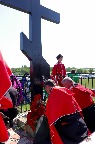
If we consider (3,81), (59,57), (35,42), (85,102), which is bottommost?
(85,102)

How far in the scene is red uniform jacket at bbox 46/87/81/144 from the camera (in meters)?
2.69

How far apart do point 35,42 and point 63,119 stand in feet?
7.57

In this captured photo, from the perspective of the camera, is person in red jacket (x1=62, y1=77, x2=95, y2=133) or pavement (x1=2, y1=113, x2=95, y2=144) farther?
pavement (x1=2, y1=113, x2=95, y2=144)

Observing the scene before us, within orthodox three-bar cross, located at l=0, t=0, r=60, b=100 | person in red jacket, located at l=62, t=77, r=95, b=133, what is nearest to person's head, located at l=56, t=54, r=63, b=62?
orthodox three-bar cross, located at l=0, t=0, r=60, b=100

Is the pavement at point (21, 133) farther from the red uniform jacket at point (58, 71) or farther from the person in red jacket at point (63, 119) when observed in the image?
the red uniform jacket at point (58, 71)

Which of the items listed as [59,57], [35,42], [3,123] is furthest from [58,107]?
[59,57]

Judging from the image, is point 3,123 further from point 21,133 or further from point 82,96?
point 21,133

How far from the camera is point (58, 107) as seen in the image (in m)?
2.69

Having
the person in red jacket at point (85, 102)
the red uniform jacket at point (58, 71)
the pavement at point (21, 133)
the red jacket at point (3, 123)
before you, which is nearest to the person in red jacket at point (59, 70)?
the red uniform jacket at point (58, 71)

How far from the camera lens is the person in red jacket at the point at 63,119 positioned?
269 centimetres

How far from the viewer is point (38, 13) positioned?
4.82 m

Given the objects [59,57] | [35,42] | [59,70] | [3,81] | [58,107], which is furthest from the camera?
[59,70]

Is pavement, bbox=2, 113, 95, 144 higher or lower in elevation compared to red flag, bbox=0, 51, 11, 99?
lower

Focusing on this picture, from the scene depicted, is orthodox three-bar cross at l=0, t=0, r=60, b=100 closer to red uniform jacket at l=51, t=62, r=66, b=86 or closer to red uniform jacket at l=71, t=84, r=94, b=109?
red uniform jacket at l=71, t=84, r=94, b=109
